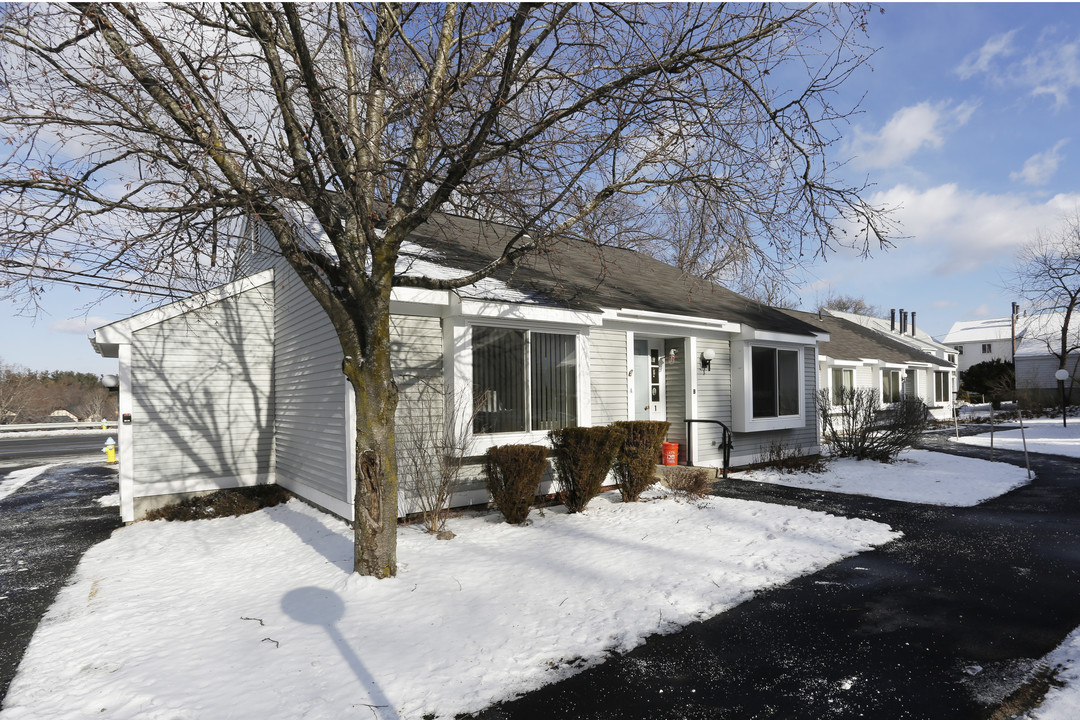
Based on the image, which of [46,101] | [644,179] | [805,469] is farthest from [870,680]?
[805,469]

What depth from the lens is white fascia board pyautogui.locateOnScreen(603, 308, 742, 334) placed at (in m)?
9.29

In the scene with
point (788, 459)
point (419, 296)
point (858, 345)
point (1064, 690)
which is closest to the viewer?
point (1064, 690)

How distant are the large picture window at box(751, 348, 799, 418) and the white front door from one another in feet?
6.74

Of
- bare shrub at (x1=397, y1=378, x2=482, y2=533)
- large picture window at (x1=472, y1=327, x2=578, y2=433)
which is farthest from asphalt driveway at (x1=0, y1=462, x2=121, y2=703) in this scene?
large picture window at (x1=472, y1=327, x2=578, y2=433)

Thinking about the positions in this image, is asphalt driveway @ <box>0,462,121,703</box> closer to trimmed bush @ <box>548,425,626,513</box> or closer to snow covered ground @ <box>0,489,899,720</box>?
snow covered ground @ <box>0,489,899,720</box>

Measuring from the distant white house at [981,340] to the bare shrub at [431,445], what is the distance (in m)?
55.9

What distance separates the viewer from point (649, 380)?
1080 centimetres

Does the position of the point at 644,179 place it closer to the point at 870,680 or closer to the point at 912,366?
the point at 870,680

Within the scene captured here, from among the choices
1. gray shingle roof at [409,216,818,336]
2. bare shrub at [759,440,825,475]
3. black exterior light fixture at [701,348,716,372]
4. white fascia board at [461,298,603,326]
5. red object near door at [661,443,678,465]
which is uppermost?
gray shingle roof at [409,216,818,336]

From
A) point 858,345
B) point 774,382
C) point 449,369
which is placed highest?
point 858,345

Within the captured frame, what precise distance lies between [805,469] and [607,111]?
8710 millimetres

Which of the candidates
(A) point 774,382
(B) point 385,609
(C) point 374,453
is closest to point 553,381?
(C) point 374,453

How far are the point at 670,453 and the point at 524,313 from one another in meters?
4.08

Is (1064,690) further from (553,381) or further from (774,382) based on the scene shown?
(774,382)
